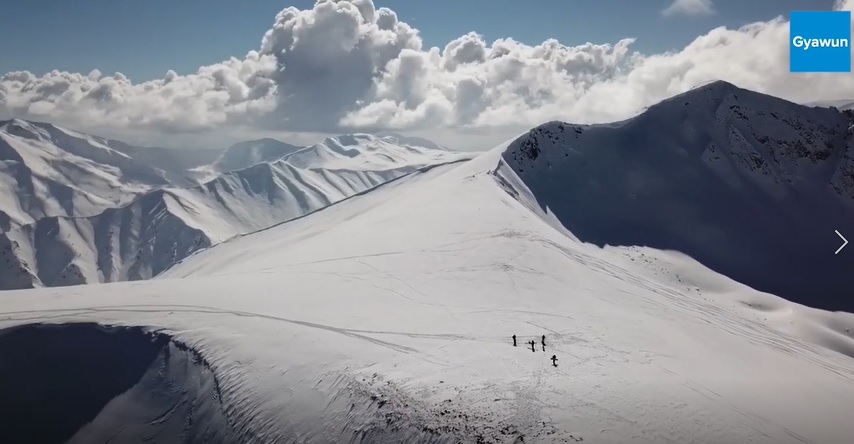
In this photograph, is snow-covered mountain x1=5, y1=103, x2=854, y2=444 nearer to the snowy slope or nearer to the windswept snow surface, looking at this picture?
the windswept snow surface

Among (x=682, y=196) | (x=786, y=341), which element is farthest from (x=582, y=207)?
(x=786, y=341)

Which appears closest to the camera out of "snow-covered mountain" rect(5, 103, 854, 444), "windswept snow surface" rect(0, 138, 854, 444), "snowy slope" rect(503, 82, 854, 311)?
"windswept snow surface" rect(0, 138, 854, 444)

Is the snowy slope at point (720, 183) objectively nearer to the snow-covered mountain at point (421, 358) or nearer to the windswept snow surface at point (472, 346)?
the windswept snow surface at point (472, 346)

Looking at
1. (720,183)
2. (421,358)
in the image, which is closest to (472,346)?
(421,358)

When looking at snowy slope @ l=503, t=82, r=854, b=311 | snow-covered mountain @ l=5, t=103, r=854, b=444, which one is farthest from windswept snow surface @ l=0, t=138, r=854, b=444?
snowy slope @ l=503, t=82, r=854, b=311

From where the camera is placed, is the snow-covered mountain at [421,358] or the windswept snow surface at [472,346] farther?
the snow-covered mountain at [421,358]

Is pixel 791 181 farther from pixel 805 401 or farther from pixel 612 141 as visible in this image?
pixel 805 401

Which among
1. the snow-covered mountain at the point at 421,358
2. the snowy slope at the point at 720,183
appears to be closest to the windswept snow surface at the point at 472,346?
the snow-covered mountain at the point at 421,358
